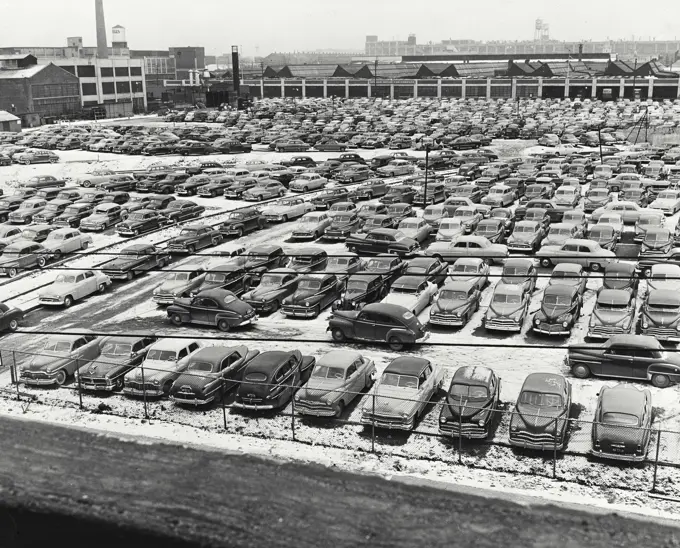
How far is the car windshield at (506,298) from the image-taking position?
24484mm

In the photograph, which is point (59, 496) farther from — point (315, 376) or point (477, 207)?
point (477, 207)

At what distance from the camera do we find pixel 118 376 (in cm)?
2078

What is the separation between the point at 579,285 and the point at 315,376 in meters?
11.1

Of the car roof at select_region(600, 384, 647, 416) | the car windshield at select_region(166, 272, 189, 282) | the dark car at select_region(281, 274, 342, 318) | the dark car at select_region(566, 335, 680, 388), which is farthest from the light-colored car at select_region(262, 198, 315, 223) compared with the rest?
the car roof at select_region(600, 384, 647, 416)

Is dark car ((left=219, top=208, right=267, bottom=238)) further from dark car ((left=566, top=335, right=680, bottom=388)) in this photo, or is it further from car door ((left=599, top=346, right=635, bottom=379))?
car door ((left=599, top=346, right=635, bottom=379))

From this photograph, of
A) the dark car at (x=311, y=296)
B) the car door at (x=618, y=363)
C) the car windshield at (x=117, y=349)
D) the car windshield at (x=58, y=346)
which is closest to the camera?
the car door at (x=618, y=363)

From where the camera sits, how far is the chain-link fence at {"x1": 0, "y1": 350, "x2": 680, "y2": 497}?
15.9 m

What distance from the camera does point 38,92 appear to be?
356 feet

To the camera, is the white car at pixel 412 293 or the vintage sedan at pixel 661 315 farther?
the white car at pixel 412 293

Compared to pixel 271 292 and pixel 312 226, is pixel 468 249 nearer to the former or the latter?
pixel 271 292

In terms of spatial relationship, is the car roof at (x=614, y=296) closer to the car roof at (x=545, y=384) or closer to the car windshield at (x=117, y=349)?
the car roof at (x=545, y=384)

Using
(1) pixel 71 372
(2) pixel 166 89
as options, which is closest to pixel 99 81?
(2) pixel 166 89

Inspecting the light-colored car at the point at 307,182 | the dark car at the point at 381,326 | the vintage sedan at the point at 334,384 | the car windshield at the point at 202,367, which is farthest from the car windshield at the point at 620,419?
the light-colored car at the point at 307,182

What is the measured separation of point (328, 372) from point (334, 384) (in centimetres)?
48
